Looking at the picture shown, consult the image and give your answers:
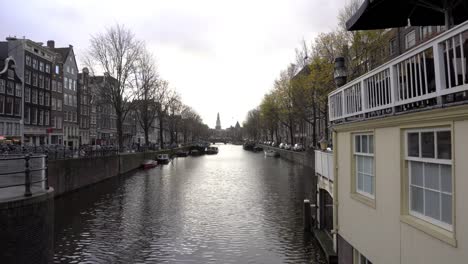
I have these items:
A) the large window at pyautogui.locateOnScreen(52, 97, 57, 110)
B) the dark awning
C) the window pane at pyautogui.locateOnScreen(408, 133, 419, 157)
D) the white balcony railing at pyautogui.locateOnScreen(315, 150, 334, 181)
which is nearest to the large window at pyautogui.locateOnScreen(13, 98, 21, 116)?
the large window at pyautogui.locateOnScreen(52, 97, 57, 110)

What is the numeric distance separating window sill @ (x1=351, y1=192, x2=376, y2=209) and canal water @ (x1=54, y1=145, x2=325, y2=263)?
6.72 meters

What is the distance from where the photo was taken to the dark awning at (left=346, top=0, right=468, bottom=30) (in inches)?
340

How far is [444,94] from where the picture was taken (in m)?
5.28

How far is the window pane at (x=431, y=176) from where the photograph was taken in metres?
5.73

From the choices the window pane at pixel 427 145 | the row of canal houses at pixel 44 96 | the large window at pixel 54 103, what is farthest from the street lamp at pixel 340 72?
the large window at pixel 54 103

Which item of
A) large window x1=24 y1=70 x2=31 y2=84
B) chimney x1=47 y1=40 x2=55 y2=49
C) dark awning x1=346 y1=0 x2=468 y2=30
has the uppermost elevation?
chimney x1=47 y1=40 x2=55 y2=49

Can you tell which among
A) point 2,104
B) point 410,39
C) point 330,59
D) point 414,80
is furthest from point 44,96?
point 414,80

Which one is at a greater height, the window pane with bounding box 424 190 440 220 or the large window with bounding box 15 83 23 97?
the large window with bounding box 15 83 23 97

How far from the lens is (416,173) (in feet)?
20.8

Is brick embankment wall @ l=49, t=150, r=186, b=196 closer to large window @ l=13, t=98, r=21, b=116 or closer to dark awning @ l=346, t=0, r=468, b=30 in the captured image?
large window @ l=13, t=98, r=21, b=116

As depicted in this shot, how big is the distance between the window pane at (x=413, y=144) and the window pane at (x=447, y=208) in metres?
0.87

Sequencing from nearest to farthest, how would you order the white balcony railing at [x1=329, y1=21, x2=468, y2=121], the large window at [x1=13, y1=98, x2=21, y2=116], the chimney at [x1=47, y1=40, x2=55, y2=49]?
the white balcony railing at [x1=329, y1=21, x2=468, y2=121] → the large window at [x1=13, y1=98, x2=21, y2=116] → the chimney at [x1=47, y1=40, x2=55, y2=49]

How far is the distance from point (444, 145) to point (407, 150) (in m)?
1.12

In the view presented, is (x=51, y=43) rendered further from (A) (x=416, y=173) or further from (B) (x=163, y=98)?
(A) (x=416, y=173)
